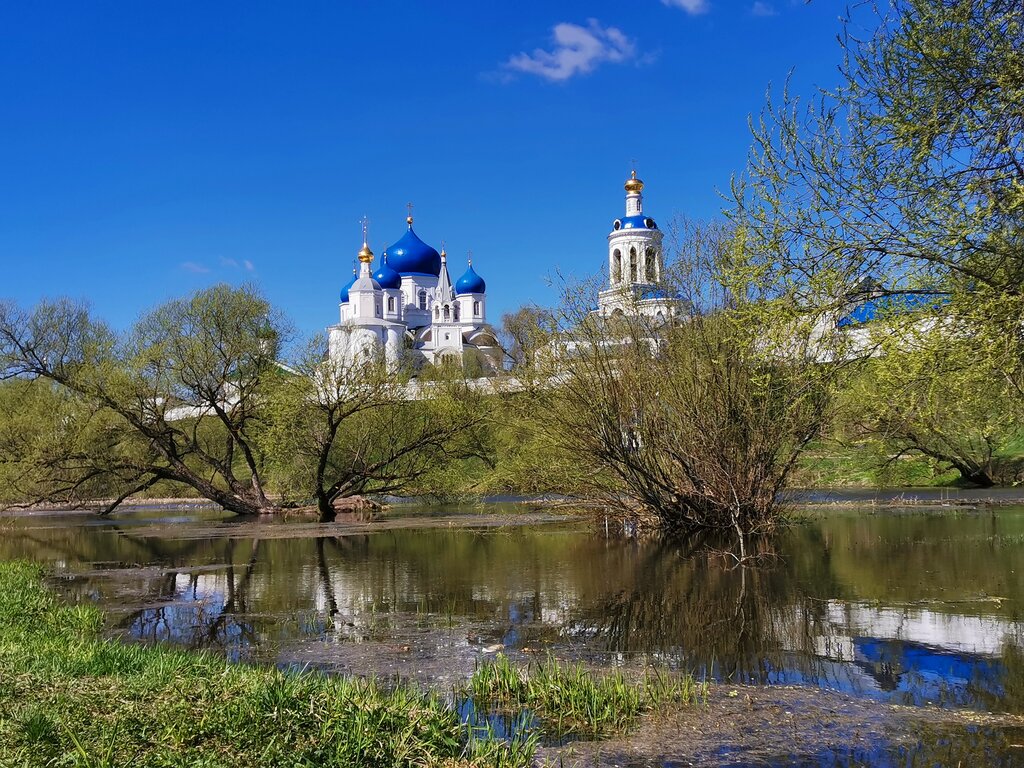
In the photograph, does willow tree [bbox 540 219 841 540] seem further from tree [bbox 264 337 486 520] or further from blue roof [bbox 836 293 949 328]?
tree [bbox 264 337 486 520]

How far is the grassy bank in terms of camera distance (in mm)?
5250

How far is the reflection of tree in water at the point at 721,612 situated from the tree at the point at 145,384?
18.0 meters

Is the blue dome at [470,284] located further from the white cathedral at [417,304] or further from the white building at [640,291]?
the white building at [640,291]

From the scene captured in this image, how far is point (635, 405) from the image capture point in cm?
1712

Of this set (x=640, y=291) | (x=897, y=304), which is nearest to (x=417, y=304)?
(x=640, y=291)

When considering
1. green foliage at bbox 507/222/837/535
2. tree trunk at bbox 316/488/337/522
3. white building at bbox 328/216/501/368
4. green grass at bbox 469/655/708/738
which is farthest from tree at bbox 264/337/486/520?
white building at bbox 328/216/501/368

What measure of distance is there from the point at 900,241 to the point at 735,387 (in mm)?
7429

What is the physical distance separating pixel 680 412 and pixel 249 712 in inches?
467

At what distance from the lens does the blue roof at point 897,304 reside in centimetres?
930

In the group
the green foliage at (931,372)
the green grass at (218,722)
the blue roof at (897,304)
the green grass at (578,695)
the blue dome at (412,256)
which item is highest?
the blue dome at (412,256)

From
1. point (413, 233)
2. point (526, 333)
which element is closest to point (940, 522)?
point (526, 333)

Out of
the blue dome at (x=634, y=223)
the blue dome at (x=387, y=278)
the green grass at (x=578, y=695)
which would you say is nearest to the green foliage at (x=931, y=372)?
the green grass at (x=578, y=695)

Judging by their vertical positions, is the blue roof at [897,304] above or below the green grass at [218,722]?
above

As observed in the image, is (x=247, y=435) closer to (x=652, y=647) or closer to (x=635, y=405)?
(x=635, y=405)
